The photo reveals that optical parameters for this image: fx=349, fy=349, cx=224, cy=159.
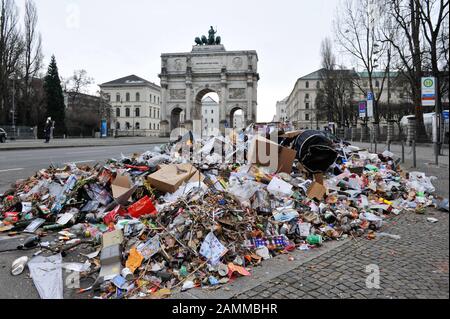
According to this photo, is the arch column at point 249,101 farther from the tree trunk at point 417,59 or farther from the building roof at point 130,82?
the building roof at point 130,82

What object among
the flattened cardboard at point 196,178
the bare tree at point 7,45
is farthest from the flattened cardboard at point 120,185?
the bare tree at point 7,45

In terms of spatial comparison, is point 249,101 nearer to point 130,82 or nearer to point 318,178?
point 130,82

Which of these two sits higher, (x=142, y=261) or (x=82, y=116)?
(x=82, y=116)

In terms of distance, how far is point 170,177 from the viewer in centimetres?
554

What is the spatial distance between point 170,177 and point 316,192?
236cm

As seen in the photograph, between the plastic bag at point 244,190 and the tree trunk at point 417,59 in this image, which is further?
the tree trunk at point 417,59

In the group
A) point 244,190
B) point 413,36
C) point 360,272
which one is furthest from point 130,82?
point 360,272

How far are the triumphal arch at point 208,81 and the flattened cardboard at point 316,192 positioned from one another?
2345 inches

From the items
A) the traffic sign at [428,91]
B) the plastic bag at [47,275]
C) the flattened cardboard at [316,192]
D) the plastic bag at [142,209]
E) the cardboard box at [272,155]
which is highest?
the traffic sign at [428,91]

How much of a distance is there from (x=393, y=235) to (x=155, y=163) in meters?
4.63

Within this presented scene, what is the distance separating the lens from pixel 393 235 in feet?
14.1

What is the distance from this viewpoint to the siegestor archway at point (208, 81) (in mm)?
65312
